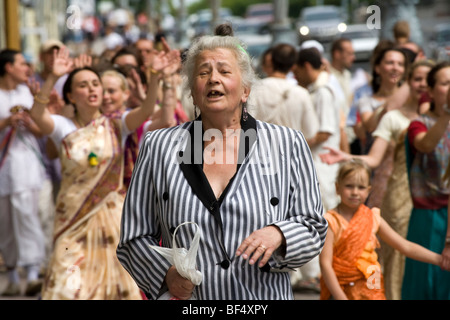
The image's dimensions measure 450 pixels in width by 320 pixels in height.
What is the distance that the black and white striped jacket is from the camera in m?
3.46

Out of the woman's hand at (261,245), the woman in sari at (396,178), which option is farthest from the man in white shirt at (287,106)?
the woman's hand at (261,245)

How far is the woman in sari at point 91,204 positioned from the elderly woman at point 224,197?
2.50 meters

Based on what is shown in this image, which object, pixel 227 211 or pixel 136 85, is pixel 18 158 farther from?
pixel 227 211

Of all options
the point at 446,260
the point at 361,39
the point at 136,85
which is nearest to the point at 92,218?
the point at 136,85

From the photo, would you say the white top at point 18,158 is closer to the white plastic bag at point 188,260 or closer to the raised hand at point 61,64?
the raised hand at point 61,64

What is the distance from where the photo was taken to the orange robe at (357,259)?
5.23 m

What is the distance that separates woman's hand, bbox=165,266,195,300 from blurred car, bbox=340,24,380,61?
21070 mm

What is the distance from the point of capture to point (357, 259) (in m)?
5.26

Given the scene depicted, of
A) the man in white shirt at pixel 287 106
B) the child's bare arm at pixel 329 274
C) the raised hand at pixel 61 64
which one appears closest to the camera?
the child's bare arm at pixel 329 274

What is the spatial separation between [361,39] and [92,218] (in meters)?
20.8

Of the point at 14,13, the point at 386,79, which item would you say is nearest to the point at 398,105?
the point at 386,79

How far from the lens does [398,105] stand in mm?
7855

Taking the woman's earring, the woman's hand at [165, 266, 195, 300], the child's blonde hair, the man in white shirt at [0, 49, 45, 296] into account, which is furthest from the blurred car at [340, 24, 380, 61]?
the woman's hand at [165, 266, 195, 300]

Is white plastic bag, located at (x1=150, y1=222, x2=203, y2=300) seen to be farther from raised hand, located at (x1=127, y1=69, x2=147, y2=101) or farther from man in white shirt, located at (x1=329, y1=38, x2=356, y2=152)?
man in white shirt, located at (x1=329, y1=38, x2=356, y2=152)
